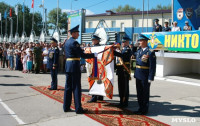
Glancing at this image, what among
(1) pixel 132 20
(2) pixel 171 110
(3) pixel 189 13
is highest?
(1) pixel 132 20

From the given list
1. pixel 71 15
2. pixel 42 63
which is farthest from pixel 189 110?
pixel 71 15

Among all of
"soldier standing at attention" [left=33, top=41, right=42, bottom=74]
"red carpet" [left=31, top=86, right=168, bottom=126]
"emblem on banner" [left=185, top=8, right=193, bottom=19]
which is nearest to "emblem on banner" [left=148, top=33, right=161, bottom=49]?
"emblem on banner" [left=185, top=8, right=193, bottom=19]

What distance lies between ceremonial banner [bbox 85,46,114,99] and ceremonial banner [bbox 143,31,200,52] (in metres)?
5.77

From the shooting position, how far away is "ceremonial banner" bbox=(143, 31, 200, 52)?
1019 cm

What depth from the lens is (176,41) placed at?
1109 cm

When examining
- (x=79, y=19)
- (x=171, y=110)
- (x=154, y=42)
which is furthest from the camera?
(x=79, y=19)

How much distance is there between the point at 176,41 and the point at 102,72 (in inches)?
250

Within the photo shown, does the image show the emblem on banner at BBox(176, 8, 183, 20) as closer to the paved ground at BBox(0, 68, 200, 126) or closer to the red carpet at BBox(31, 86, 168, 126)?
the paved ground at BBox(0, 68, 200, 126)

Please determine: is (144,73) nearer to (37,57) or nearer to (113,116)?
(113,116)

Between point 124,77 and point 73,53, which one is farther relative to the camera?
point 124,77

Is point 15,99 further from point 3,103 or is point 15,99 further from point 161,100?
point 161,100

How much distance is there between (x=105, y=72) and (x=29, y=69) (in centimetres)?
926

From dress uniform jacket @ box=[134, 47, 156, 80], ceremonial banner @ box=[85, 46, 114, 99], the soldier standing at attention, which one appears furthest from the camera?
the soldier standing at attention

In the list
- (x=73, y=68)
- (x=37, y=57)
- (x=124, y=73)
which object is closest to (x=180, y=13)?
(x=37, y=57)
